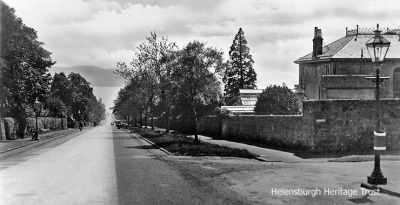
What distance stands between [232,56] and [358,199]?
70.8 metres

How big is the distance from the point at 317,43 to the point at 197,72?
83.2ft

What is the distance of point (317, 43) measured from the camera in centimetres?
4656

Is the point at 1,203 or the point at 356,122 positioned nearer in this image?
the point at 1,203

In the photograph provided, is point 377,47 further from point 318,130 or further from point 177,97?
point 177,97

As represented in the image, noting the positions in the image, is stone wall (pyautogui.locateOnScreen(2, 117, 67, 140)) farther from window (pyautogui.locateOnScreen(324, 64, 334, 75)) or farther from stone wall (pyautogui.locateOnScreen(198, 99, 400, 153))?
window (pyautogui.locateOnScreen(324, 64, 334, 75))

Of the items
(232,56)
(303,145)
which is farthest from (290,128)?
(232,56)

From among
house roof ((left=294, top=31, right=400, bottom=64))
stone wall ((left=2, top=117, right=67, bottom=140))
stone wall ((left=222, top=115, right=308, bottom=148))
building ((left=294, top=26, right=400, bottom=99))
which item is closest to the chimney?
building ((left=294, top=26, right=400, bottom=99))

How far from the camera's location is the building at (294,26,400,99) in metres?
36.8

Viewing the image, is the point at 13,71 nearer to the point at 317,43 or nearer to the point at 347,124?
the point at 347,124

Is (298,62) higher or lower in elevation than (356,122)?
higher

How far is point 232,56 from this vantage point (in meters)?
78.9

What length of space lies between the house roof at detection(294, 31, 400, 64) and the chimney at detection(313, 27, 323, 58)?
61 centimetres

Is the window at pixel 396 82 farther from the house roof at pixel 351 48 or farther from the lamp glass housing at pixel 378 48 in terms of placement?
the lamp glass housing at pixel 378 48

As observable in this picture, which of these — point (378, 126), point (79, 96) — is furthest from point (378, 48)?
point (79, 96)
